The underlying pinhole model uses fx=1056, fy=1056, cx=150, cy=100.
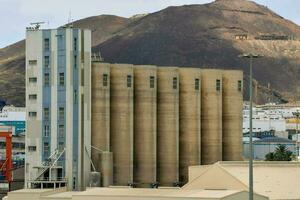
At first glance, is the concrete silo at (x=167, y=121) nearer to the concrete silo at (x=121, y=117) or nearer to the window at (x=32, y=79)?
the concrete silo at (x=121, y=117)

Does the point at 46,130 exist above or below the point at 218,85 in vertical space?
below

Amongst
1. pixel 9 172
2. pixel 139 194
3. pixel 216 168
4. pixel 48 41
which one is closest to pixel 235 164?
pixel 216 168

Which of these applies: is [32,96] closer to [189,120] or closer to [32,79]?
[32,79]

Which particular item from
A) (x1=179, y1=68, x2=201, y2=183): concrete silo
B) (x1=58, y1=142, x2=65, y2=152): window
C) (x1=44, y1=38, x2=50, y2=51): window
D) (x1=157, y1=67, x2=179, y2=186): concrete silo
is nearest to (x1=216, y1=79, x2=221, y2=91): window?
(x1=179, y1=68, x2=201, y2=183): concrete silo

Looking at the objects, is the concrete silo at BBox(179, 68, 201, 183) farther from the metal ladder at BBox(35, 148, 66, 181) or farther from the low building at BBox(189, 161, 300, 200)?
the metal ladder at BBox(35, 148, 66, 181)

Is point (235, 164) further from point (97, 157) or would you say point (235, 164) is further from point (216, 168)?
point (97, 157)

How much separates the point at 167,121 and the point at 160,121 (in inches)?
37.2

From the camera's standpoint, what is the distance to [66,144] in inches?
5123

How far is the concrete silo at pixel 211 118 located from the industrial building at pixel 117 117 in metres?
0.14

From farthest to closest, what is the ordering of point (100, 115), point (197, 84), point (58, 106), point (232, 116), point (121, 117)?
1. point (232, 116)
2. point (197, 84)
3. point (121, 117)
4. point (100, 115)
5. point (58, 106)

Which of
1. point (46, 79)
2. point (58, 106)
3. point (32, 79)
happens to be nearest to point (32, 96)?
point (32, 79)

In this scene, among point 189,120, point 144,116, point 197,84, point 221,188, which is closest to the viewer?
point 221,188

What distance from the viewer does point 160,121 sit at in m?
143

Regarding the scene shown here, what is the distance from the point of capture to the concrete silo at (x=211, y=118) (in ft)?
481
